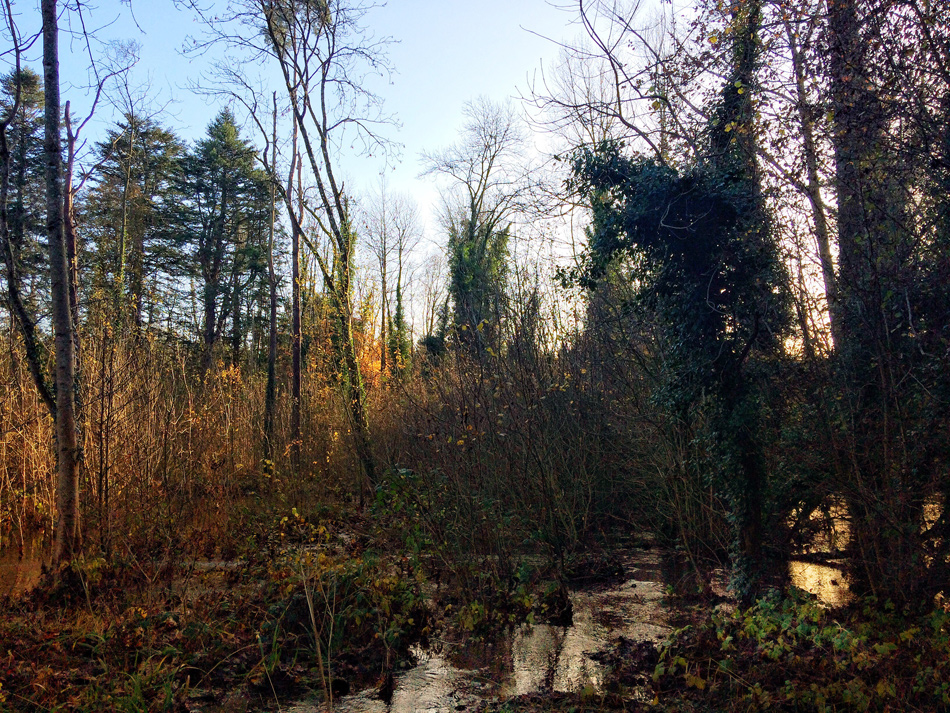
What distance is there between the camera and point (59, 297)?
255 inches

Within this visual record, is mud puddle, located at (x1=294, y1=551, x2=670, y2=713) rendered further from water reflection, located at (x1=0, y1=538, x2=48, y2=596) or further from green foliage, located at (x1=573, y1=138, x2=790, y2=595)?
water reflection, located at (x1=0, y1=538, x2=48, y2=596)

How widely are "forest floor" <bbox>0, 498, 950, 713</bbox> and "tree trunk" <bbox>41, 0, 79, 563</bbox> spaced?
613mm

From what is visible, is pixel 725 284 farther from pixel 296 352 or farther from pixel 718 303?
pixel 296 352

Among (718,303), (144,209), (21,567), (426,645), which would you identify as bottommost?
(426,645)

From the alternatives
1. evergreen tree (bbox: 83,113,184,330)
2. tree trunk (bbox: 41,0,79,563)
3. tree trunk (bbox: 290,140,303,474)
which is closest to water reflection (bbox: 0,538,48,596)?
tree trunk (bbox: 41,0,79,563)

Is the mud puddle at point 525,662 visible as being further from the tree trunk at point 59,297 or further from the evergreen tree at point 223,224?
the evergreen tree at point 223,224

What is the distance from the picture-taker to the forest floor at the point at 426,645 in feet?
15.7

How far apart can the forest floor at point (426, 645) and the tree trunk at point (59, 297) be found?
61 centimetres

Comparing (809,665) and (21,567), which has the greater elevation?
(21,567)

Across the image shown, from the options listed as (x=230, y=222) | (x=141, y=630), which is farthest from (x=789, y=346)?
(x=230, y=222)

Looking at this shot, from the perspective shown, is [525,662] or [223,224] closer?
[525,662]

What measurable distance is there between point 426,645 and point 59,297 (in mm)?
4618

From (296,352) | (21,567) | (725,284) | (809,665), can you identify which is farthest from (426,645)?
(296,352)

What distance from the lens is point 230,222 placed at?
3177 cm
